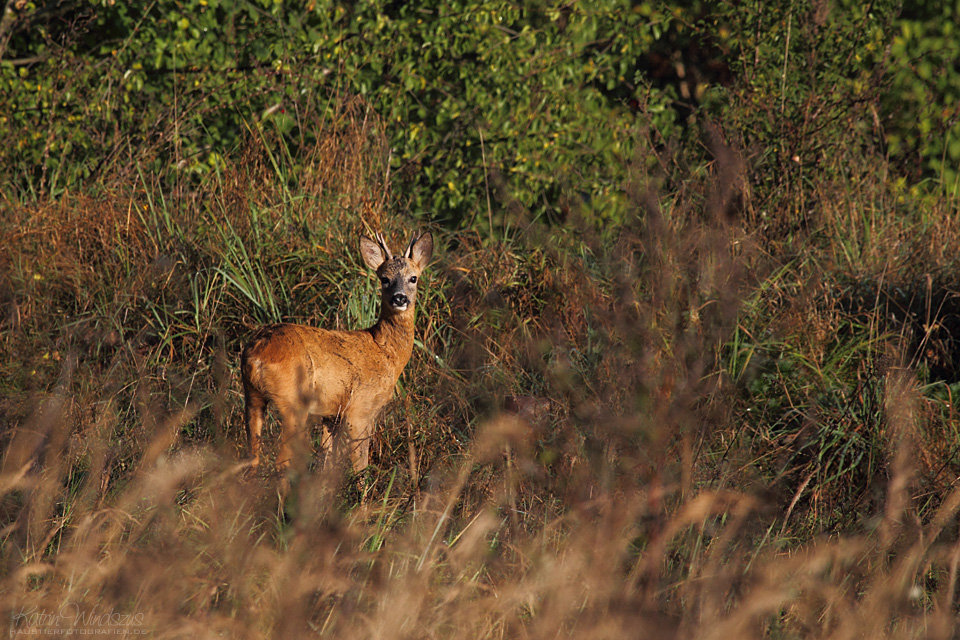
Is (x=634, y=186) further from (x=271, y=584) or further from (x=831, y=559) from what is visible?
(x=271, y=584)

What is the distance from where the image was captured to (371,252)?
5.45m

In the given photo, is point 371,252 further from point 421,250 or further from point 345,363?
point 345,363

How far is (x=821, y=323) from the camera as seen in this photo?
540 centimetres

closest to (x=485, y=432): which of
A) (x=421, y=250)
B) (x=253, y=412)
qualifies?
(x=253, y=412)

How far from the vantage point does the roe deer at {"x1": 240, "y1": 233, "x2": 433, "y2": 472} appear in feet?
14.1

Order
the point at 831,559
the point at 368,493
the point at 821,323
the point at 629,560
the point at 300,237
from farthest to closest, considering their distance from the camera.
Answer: the point at 300,237, the point at 821,323, the point at 368,493, the point at 629,560, the point at 831,559

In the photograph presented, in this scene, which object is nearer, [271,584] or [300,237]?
[271,584]

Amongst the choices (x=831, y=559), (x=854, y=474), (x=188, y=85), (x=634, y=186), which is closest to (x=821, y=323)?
(x=854, y=474)

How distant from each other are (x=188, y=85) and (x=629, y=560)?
5.28 m

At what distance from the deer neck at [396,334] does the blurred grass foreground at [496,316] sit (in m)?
0.25

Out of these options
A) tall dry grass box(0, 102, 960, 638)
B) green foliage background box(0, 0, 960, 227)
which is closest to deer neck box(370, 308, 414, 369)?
tall dry grass box(0, 102, 960, 638)

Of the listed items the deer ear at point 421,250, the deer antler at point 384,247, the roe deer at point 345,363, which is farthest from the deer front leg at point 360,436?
the deer ear at point 421,250

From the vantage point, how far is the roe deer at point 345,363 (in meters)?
4.30

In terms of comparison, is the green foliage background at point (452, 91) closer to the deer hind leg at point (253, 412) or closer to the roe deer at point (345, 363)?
the roe deer at point (345, 363)
